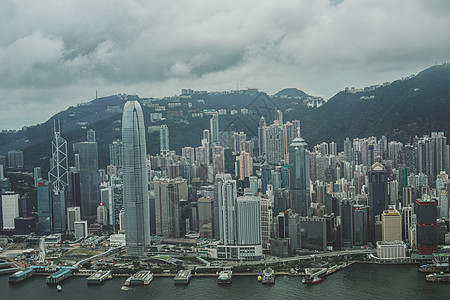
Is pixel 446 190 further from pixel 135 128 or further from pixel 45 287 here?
pixel 45 287

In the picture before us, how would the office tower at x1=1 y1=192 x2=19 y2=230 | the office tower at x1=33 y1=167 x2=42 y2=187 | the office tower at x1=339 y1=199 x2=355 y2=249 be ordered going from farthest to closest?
the office tower at x1=33 y1=167 x2=42 y2=187, the office tower at x1=1 y1=192 x2=19 y2=230, the office tower at x1=339 y1=199 x2=355 y2=249

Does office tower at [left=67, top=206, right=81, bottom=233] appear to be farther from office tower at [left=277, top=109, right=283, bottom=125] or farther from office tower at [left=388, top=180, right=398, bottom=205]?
office tower at [left=388, top=180, right=398, bottom=205]

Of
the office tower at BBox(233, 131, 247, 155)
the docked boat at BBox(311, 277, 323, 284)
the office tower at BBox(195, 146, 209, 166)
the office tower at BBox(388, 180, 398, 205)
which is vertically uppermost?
the office tower at BBox(233, 131, 247, 155)

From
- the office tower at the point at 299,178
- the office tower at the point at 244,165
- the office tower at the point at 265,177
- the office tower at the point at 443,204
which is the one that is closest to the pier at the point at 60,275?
the office tower at the point at 299,178

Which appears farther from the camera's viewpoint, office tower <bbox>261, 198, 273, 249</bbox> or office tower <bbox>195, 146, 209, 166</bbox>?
office tower <bbox>195, 146, 209, 166</bbox>

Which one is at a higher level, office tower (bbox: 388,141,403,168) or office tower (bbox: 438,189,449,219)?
office tower (bbox: 388,141,403,168)

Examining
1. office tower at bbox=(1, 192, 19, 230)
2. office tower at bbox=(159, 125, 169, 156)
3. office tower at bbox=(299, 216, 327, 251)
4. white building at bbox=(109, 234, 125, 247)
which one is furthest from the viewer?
office tower at bbox=(159, 125, 169, 156)

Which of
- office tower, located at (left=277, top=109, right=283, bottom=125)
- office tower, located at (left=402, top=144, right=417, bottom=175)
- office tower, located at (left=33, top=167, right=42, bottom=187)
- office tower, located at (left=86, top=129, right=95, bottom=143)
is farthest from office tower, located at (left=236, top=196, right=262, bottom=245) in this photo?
office tower, located at (left=402, top=144, right=417, bottom=175)
